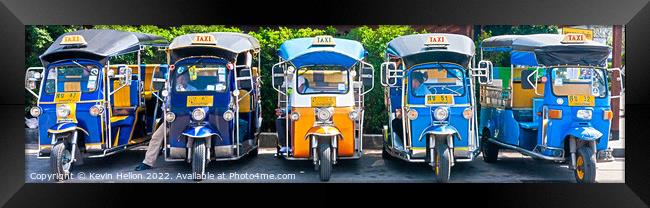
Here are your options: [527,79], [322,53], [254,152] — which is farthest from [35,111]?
[527,79]

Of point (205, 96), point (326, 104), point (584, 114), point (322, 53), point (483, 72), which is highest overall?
point (322, 53)

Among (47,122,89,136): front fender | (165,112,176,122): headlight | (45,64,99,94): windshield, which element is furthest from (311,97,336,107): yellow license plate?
(47,122,89,136): front fender

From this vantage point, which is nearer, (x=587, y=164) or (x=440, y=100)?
(x=587, y=164)

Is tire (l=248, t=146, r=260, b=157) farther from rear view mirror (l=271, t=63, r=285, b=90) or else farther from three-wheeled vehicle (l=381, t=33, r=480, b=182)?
three-wheeled vehicle (l=381, t=33, r=480, b=182)

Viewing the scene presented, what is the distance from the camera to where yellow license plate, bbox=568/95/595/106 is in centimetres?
802

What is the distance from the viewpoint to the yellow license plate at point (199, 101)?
819 cm

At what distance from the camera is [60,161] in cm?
798

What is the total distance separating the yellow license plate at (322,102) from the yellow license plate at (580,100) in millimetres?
2844

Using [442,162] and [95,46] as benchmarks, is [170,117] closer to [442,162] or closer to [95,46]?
[95,46]

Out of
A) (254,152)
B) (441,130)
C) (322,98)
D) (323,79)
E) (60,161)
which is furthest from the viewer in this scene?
(254,152)

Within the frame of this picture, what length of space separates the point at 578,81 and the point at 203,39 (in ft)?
15.1

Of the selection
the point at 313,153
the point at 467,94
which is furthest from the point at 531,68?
the point at 313,153

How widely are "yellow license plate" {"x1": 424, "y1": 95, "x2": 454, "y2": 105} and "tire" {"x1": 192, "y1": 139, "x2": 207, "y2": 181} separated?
2.76 m

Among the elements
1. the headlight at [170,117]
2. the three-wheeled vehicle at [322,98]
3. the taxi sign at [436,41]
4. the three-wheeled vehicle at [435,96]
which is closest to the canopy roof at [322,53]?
the three-wheeled vehicle at [322,98]
